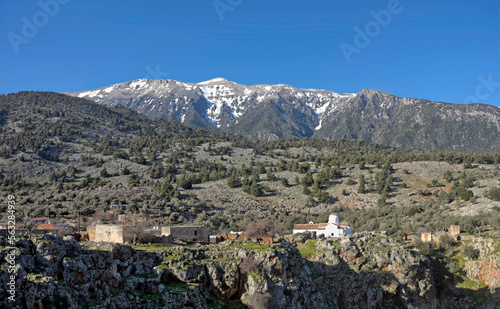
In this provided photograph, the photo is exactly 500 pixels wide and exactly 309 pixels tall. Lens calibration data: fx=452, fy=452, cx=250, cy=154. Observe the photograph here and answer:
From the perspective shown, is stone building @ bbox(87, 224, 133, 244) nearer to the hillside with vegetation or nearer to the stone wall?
the stone wall

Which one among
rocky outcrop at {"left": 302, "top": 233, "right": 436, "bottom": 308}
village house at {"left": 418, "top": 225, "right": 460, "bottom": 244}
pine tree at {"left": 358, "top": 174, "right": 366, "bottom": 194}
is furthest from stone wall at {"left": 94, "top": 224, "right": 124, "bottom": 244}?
pine tree at {"left": 358, "top": 174, "right": 366, "bottom": 194}

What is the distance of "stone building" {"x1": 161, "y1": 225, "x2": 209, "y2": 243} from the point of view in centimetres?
3226

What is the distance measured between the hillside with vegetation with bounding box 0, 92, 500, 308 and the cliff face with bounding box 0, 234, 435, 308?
0.56 meters

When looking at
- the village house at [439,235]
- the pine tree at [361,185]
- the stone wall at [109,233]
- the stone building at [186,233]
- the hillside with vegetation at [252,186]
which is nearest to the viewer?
the stone wall at [109,233]

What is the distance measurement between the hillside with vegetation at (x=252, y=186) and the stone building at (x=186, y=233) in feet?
23.9

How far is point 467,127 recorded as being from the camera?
181 m

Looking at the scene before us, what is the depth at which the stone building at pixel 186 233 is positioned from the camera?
32.3m

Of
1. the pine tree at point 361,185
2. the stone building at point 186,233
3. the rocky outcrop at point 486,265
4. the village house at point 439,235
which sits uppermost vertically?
the pine tree at point 361,185

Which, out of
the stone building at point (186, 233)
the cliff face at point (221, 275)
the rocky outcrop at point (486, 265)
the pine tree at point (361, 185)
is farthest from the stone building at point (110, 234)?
the pine tree at point (361, 185)

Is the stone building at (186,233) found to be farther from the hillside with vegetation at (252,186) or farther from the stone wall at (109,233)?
the hillside with vegetation at (252,186)

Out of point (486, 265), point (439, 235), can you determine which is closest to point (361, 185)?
point (439, 235)

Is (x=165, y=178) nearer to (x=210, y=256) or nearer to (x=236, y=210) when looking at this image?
(x=236, y=210)

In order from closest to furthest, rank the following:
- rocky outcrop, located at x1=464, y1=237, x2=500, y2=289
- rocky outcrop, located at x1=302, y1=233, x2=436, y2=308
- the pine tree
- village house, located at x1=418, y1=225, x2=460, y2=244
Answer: rocky outcrop, located at x1=302, y1=233, x2=436, y2=308 < rocky outcrop, located at x1=464, y1=237, x2=500, y2=289 < village house, located at x1=418, y1=225, x2=460, y2=244 < the pine tree

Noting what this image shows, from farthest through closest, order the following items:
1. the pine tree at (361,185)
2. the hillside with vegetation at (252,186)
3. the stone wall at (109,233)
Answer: the pine tree at (361,185) < the hillside with vegetation at (252,186) < the stone wall at (109,233)
